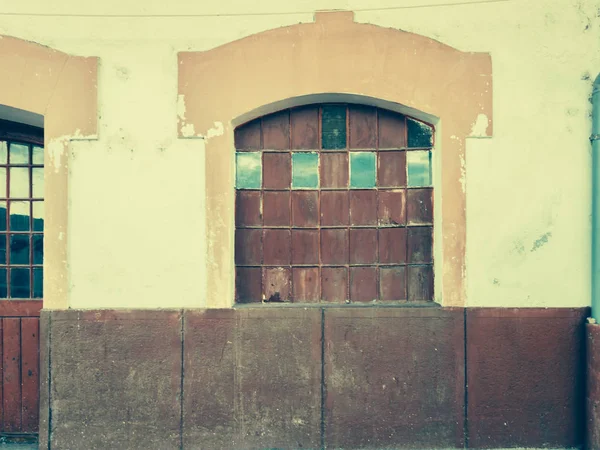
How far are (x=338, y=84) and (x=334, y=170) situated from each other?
753 mm

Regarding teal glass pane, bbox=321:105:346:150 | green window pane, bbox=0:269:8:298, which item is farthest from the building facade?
green window pane, bbox=0:269:8:298

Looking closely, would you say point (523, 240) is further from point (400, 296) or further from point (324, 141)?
point (324, 141)

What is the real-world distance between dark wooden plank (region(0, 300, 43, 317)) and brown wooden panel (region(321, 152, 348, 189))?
9.38 feet

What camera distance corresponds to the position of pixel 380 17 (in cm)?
479

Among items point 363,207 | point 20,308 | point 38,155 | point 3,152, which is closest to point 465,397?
point 363,207

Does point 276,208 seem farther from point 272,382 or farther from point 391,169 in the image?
point 272,382

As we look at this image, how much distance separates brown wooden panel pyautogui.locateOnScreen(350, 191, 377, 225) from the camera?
5.06 metres

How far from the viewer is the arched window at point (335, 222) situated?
16.6 feet

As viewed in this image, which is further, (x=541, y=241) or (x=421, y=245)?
(x=421, y=245)

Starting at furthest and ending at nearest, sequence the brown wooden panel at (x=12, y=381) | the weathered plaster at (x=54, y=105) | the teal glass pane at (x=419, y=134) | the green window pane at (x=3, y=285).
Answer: the green window pane at (x=3, y=285), the brown wooden panel at (x=12, y=381), the teal glass pane at (x=419, y=134), the weathered plaster at (x=54, y=105)

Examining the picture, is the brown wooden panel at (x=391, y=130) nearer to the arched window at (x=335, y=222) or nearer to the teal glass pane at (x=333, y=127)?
the arched window at (x=335, y=222)

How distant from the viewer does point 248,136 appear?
506cm

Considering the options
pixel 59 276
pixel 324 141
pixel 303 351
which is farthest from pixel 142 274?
pixel 324 141

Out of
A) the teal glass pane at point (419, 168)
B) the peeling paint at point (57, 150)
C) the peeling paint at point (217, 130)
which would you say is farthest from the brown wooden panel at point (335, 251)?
the peeling paint at point (57, 150)
